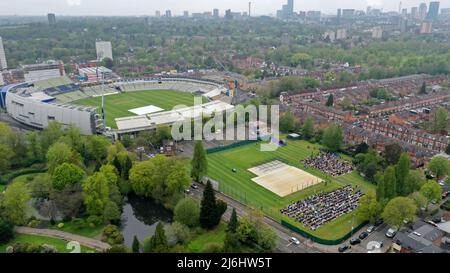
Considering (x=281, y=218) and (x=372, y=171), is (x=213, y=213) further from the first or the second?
(x=372, y=171)

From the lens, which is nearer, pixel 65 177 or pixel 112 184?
pixel 65 177

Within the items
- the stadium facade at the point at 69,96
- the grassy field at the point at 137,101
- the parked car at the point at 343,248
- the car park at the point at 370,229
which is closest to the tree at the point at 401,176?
the car park at the point at 370,229

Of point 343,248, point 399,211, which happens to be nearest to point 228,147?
point 343,248

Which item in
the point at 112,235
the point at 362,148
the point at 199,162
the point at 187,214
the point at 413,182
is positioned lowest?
the point at 112,235

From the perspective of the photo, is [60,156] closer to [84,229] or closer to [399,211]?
[84,229]

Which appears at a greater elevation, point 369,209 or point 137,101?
point 137,101

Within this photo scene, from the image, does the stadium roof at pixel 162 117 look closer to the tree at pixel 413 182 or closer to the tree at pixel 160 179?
the tree at pixel 160 179
